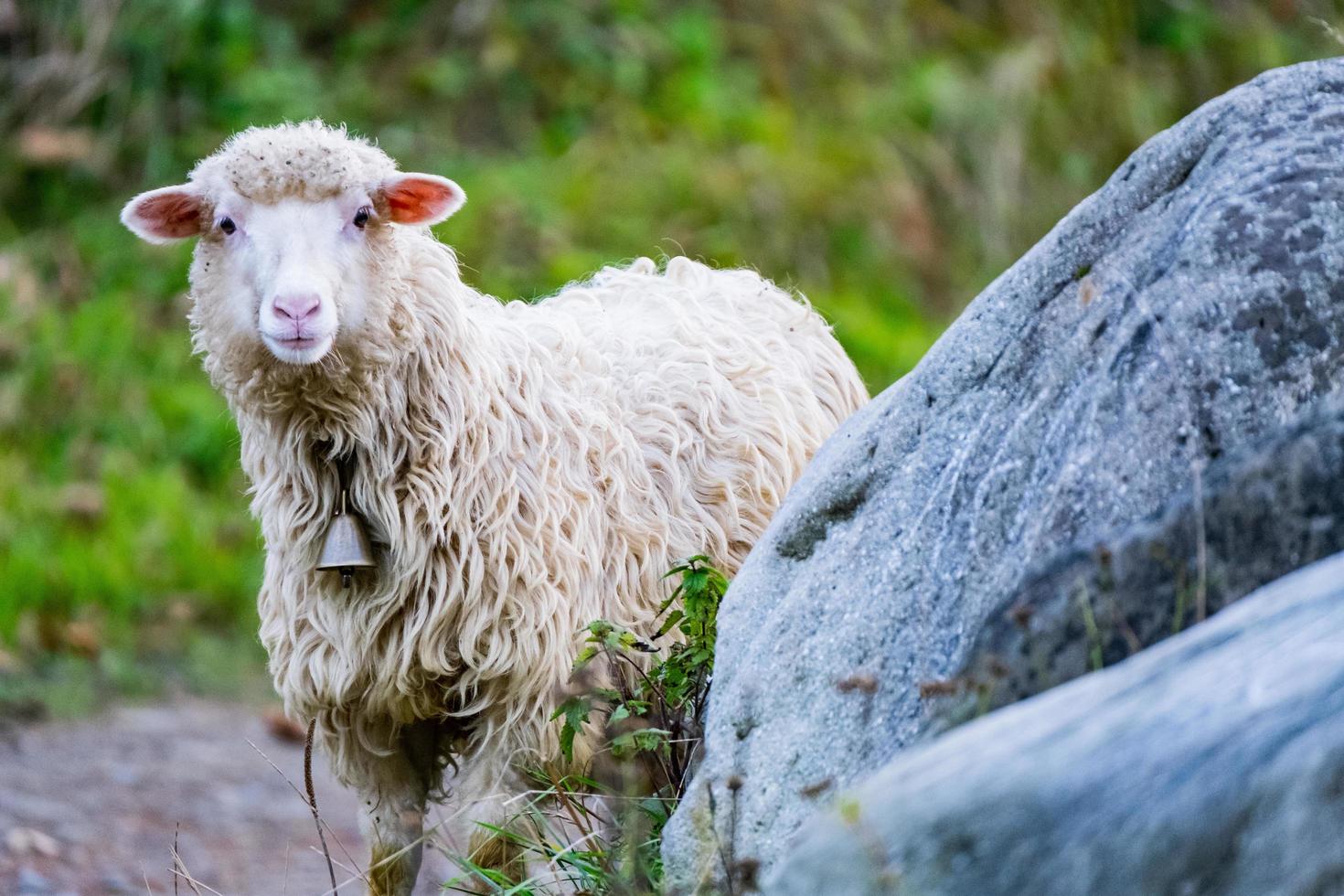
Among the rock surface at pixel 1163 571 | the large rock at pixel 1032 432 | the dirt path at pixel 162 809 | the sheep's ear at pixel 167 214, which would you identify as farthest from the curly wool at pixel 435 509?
the rock surface at pixel 1163 571

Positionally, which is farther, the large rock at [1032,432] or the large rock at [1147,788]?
the large rock at [1032,432]

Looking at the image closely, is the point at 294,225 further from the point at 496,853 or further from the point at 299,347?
the point at 496,853

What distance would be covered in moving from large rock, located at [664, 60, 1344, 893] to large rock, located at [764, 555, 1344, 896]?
0.43m

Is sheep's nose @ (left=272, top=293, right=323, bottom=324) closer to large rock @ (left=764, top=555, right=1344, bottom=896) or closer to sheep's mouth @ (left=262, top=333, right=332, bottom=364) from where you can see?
sheep's mouth @ (left=262, top=333, right=332, bottom=364)

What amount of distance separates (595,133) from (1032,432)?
245 inches

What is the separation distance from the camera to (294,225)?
328 centimetres

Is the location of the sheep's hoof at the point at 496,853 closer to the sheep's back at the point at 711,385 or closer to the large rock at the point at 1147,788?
the sheep's back at the point at 711,385

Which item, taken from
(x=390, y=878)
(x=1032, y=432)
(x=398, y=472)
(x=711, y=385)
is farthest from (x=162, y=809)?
(x=1032, y=432)

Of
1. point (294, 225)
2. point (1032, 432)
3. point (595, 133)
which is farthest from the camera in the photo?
point (595, 133)

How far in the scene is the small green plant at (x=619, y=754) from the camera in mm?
2871

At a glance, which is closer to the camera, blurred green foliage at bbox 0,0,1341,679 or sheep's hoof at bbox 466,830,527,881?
sheep's hoof at bbox 466,830,527,881

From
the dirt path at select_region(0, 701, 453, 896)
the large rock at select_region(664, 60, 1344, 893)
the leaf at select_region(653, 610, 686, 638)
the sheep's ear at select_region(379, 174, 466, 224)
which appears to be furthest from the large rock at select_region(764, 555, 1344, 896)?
the dirt path at select_region(0, 701, 453, 896)

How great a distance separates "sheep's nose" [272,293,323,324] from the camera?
10.3ft

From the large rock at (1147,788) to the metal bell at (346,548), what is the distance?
169 centimetres
